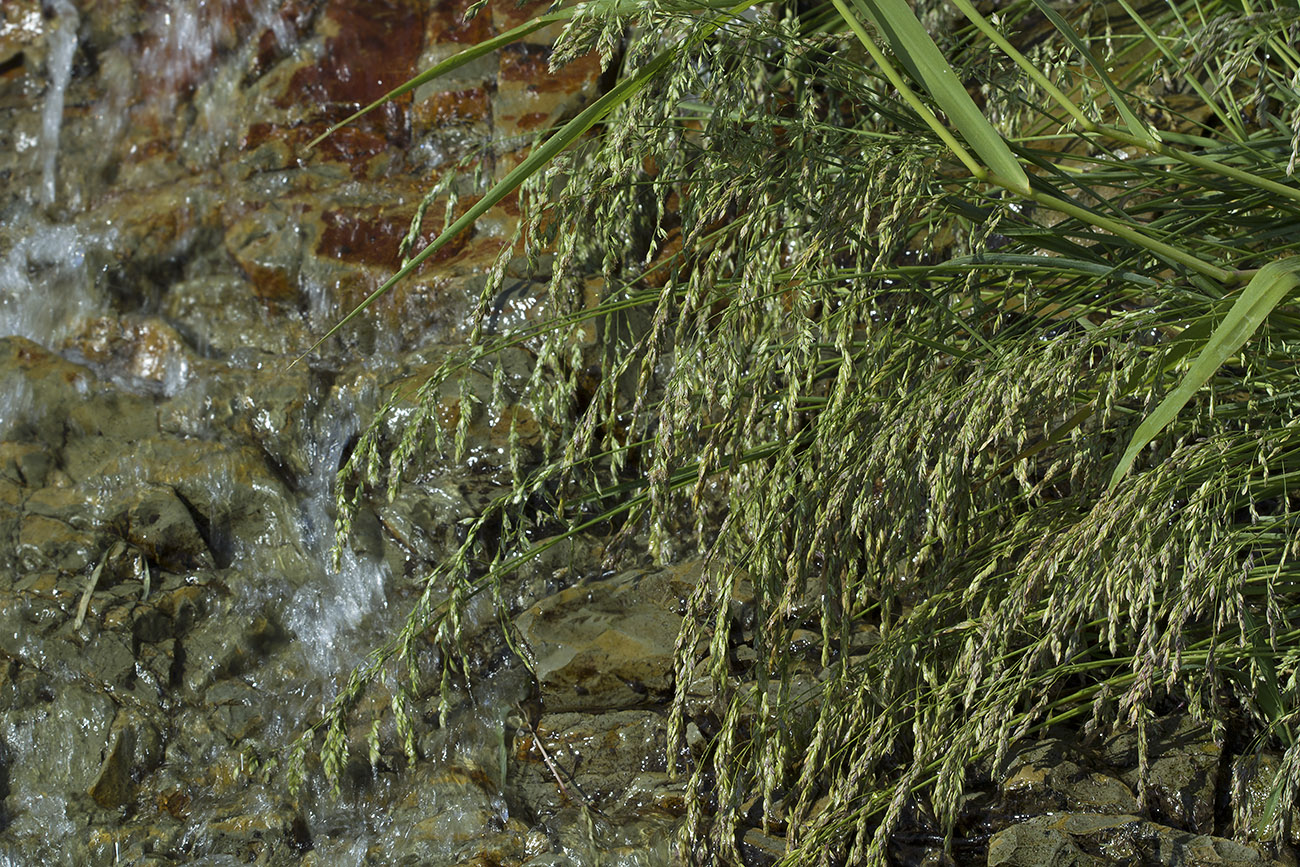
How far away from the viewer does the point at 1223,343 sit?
3.84 ft

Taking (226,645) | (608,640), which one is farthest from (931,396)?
(226,645)

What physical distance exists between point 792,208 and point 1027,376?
15.9 inches

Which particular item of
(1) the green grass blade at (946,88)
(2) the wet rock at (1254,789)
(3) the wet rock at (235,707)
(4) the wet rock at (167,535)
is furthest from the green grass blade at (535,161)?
(4) the wet rock at (167,535)

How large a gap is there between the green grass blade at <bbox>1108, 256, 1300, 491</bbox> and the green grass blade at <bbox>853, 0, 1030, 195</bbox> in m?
0.26

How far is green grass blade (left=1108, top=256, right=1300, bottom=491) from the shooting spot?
1.14 m

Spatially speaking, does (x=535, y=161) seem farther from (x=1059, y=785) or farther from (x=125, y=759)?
(x=125, y=759)

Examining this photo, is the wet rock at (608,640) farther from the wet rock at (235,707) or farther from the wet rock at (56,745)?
the wet rock at (56,745)

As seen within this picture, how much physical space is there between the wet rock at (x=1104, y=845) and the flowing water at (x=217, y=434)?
701 mm

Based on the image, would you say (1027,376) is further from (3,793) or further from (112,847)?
(3,793)

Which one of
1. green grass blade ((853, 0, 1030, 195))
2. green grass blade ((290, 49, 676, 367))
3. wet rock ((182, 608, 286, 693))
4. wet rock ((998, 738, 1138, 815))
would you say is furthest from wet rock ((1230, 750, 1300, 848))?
wet rock ((182, 608, 286, 693))

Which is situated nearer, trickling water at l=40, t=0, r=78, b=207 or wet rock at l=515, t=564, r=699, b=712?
wet rock at l=515, t=564, r=699, b=712

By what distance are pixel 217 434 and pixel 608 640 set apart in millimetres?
1646

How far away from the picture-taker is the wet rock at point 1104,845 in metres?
1.79

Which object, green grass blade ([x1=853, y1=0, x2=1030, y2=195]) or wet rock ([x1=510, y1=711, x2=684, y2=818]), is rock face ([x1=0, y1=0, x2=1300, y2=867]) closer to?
wet rock ([x1=510, y1=711, x2=684, y2=818])
